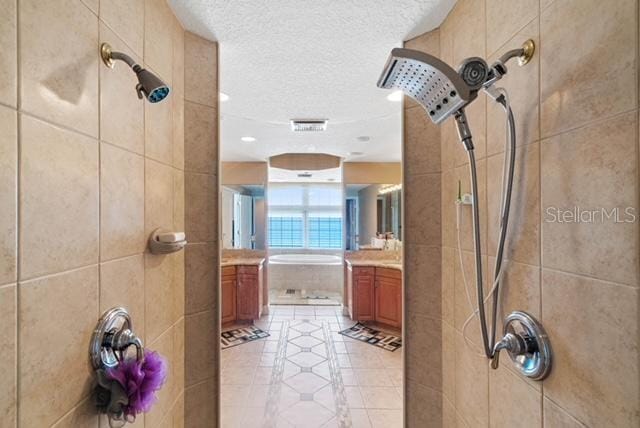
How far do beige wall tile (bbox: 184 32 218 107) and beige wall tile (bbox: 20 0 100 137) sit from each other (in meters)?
0.57

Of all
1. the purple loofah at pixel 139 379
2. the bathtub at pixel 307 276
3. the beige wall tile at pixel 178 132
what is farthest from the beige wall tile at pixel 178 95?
the bathtub at pixel 307 276

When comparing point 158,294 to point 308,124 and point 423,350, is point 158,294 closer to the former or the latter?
point 423,350

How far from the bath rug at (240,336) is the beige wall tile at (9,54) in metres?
3.29

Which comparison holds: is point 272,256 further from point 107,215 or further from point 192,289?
point 107,215

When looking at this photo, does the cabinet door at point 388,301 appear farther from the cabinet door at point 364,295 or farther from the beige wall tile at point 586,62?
the beige wall tile at point 586,62

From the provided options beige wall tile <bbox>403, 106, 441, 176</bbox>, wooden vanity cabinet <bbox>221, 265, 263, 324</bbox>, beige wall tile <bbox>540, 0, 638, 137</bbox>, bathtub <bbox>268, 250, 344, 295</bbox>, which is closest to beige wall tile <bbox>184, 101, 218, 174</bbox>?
beige wall tile <bbox>403, 106, 441, 176</bbox>

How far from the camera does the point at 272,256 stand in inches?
263

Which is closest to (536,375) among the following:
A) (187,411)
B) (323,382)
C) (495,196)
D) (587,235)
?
(587,235)

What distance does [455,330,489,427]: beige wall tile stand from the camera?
38.5 inches

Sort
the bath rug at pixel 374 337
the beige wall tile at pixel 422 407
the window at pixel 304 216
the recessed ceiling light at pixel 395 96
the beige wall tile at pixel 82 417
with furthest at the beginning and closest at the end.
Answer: the window at pixel 304 216, the bath rug at pixel 374 337, the recessed ceiling light at pixel 395 96, the beige wall tile at pixel 422 407, the beige wall tile at pixel 82 417

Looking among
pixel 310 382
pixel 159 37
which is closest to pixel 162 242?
pixel 159 37

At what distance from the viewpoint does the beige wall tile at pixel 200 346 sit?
50.6 inches

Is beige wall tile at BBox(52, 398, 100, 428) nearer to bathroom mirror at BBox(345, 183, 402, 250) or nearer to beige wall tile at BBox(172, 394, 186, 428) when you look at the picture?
beige wall tile at BBox(172, 394, 186, 428)

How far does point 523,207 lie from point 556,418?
0.54 metres
